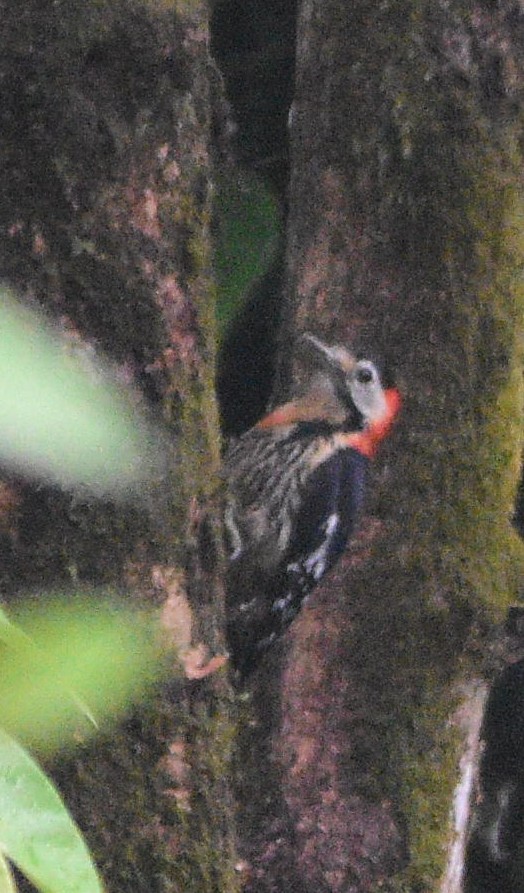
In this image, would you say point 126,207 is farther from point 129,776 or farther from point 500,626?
point 500,626

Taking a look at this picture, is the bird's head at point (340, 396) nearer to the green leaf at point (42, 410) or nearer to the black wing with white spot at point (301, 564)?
the black wing with white spot at point (301, 564)

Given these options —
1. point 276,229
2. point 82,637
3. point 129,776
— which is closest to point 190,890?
point 129,776

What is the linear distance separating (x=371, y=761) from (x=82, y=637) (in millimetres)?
975

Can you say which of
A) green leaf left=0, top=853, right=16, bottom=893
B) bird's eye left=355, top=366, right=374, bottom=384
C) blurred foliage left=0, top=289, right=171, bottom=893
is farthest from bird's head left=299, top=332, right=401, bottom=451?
green leaf left=0, top=853, right=16, bottom=893

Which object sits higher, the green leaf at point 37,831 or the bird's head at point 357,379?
the green leaf at point 37,831

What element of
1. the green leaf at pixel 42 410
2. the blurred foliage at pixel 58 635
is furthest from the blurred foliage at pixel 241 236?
the green leaf at pixel 42 410

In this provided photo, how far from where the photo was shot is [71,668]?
560 millimetres

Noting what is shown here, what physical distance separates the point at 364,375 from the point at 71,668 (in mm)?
1152

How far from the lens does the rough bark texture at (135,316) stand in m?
0.73

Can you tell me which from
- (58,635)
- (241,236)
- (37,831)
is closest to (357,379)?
(241,236)

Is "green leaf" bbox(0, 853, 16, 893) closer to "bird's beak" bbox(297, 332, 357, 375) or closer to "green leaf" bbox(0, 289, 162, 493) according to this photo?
"green leaf" bbox(0, 289, 162, 493)

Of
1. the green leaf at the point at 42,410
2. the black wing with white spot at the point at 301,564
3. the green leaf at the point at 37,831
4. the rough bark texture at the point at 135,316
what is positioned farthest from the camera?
the black wing with white spot at the point at 301,564

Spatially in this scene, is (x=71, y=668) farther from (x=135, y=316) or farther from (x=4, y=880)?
(x=135, y=316)

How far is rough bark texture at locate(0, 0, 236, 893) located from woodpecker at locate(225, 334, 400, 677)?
623 millimetres
